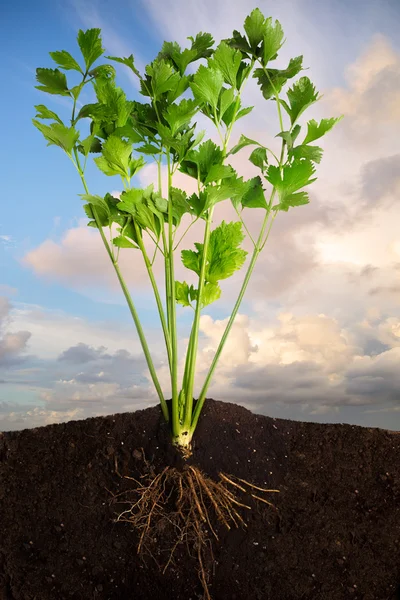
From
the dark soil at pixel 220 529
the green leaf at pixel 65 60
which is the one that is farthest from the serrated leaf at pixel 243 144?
the dark soil at pixel 220 529

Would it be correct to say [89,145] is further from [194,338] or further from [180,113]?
[194,338]

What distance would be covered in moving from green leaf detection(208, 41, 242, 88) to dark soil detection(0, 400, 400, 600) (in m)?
1.78

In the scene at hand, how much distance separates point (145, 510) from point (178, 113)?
196 centimetres

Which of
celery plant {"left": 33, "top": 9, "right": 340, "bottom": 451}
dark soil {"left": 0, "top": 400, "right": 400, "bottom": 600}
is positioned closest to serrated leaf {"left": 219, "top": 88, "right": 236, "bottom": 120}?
celery plant {"left": 33, "top": 9, "right": 340, "bottom": 451}

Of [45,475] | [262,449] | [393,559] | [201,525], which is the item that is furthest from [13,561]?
[393,559]

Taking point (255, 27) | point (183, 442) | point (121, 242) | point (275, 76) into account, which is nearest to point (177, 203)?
point (121, 242)

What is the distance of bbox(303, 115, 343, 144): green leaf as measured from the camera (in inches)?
114

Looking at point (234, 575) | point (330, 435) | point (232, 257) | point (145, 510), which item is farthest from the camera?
point (330, 435)

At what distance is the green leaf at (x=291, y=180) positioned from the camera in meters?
2.86

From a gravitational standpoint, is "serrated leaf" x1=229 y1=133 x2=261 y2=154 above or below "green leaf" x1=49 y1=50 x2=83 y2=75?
below

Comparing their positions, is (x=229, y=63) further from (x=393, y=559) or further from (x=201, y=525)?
(x=393, y=559)

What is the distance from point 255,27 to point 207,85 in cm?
42

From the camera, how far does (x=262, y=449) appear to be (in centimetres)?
318

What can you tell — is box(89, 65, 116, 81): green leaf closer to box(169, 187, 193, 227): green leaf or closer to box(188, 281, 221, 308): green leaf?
box(169, 187, 193, 227): green leaf
